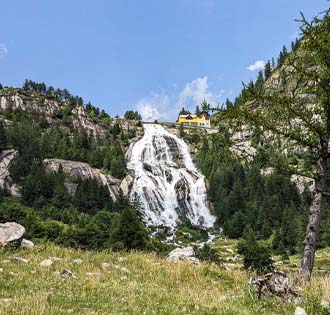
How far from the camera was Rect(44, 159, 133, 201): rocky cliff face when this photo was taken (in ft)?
316

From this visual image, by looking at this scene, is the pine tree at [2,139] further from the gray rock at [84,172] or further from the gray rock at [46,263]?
the gray rock at [46,263]

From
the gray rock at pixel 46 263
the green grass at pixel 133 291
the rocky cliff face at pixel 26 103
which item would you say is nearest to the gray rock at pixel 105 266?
the green grass at pixel 133 291

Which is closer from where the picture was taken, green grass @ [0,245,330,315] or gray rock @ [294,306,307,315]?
gray rock @ [294,306,307,315]

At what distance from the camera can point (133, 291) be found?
9.48 meters

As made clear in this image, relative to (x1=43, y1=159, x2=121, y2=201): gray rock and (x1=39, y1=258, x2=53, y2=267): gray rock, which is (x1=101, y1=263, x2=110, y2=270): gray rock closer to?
(x1=39, y1=258, x2=53, y2=267): gray rock

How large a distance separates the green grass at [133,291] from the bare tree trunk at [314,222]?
2234 mm

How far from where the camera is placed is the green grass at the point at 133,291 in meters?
7.48

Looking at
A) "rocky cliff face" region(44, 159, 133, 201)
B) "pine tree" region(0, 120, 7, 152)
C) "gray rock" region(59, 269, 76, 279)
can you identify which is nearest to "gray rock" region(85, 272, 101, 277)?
"gray rock" region(59, 269, 76, 279)

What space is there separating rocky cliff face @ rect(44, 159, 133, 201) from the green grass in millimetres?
82823

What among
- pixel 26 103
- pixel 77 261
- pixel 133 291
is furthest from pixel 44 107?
pixel 133 291

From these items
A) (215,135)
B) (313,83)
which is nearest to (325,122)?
(313,83)

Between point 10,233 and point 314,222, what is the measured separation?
43.9 ft

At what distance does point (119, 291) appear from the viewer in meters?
9.41

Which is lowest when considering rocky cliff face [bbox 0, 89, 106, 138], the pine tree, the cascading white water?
the cascading white water
